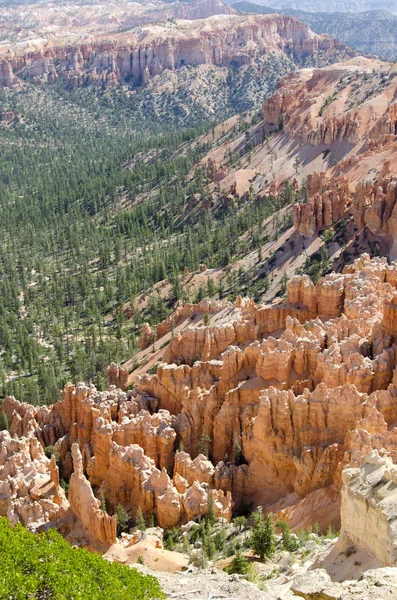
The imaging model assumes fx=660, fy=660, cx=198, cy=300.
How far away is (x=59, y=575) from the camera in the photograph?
20484 mm

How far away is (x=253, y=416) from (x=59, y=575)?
20.0 meters

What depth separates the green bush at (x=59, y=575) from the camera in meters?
19.9

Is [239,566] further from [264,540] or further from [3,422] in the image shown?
[3,422]

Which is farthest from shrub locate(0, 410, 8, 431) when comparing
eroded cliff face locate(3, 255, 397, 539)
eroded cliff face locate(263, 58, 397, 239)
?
eroded cliff face locate(263, 58, 397, 239)

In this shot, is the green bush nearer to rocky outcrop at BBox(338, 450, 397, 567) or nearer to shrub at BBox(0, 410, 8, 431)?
rocky outcrop at BBox(338, 450, 397, 567)

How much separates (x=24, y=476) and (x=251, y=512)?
1434 centimetres

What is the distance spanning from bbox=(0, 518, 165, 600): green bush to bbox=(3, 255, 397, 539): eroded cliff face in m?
10.3

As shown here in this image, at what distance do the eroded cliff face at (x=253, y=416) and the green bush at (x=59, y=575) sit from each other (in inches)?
405

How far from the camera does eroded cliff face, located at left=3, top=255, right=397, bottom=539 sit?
34.0m

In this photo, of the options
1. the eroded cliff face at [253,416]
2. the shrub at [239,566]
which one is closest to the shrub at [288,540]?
the shrub at [239,566]

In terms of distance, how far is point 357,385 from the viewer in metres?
35.9

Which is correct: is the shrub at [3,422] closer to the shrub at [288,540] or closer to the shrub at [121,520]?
the shrub at [121,520]

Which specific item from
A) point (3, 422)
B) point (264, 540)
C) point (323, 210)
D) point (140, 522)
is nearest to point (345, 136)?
point (323, 210)

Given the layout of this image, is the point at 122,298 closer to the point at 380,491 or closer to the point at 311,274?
the point at 311,274
